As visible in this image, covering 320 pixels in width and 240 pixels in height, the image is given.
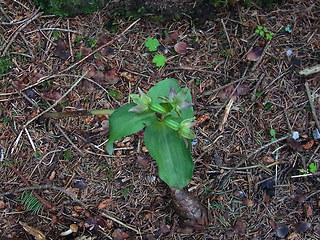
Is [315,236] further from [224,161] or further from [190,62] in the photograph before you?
[190,62]

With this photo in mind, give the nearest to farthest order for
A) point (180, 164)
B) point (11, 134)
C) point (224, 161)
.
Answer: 1. point (180, 164)
2. point (11, 134)
3. point (224, 161)

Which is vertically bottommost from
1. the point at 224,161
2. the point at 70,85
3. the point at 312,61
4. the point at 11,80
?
the point at 224,161

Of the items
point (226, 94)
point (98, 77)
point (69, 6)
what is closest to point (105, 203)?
point (98, 77)

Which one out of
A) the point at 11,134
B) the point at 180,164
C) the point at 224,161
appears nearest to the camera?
the point at 180,164

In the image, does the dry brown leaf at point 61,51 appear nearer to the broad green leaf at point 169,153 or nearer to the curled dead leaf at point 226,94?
the broad green leaf at point 169,153

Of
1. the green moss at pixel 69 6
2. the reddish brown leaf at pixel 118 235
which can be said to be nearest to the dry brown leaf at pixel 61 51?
the green moss at pixel 69 6

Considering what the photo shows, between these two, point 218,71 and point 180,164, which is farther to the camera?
point 218,71

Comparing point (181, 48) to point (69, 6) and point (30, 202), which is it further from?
point (30, 202)

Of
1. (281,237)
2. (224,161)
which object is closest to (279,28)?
(224,161)
